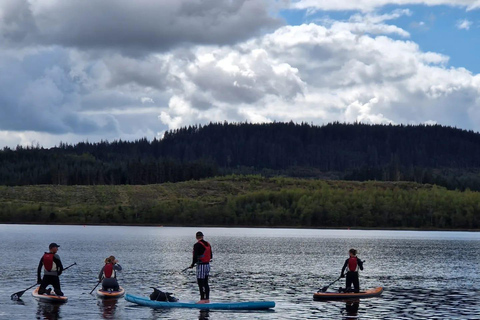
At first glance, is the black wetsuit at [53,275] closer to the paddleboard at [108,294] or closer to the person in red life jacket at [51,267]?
the person in red life jacket at [51,267]

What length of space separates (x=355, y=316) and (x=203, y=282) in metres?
10.2

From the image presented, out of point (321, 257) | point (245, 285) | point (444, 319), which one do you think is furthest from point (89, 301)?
point (321, 257)

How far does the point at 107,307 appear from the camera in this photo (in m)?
50.6

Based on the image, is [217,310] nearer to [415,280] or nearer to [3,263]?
[415,280]

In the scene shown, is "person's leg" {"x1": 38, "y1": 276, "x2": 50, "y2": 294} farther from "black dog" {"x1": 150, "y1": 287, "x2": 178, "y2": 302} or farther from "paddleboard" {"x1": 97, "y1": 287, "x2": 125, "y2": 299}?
"black dog" {"x1": 150, "y1": 287, "x2": 178, "y2": 302}

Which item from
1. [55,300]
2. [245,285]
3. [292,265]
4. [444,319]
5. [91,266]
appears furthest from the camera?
[292,265]

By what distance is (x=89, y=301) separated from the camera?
5378 cm

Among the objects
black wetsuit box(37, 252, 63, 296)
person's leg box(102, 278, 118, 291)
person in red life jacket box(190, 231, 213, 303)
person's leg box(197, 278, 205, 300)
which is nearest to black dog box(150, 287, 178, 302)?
person's leg box(197, 278, 205, 300)

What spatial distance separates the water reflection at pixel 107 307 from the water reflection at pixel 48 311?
9.25 ft

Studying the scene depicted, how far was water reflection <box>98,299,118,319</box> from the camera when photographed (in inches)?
1842

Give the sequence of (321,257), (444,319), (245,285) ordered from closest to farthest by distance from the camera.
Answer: (444,319) < (245,285) < (321,257)

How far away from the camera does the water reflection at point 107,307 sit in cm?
4678

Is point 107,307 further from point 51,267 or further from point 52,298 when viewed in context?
point 51,267

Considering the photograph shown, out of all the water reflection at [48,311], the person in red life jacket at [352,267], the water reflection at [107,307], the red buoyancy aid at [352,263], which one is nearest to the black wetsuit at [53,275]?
the water reflection at [48,311]
